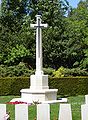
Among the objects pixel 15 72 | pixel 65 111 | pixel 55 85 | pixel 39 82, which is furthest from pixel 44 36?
pixel 65 111

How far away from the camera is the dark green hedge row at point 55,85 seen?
22000 millimetres

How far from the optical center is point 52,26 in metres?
35.3

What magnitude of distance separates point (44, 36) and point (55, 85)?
40.5 ft

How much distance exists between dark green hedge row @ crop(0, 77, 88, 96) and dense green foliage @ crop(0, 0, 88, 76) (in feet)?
33.3

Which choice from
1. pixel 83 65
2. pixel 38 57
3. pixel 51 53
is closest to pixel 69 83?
pixel 38 57

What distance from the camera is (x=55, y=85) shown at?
2212 centimetres

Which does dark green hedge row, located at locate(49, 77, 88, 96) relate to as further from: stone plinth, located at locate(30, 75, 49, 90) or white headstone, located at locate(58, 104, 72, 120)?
white headstone, located at locate(58, 104, 72, 120)

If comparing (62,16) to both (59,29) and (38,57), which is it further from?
(38,57)

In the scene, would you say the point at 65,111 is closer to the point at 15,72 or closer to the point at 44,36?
the point at 15,72

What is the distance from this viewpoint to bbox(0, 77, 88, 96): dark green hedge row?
72.2 ft

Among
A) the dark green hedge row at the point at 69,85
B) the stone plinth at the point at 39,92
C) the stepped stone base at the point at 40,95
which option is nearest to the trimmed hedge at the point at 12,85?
the dark green hedge row at the point at 69,85

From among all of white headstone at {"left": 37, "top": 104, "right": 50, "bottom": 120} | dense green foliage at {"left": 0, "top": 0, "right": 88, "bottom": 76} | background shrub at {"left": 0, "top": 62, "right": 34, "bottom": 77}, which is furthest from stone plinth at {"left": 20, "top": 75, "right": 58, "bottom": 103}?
dense green foliage at {"left": 0, "top": 0, "right": 88, "bottom": 76}

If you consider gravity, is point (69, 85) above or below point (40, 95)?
above

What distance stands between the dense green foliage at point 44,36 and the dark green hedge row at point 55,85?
33.3 feet
